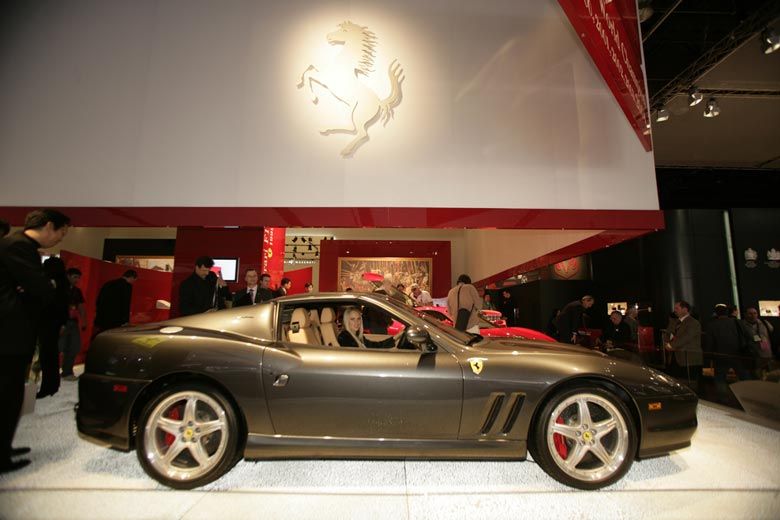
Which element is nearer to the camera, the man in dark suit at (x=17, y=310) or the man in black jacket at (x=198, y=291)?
the man in dark suit at (x=17, y=310)

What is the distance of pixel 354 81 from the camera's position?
17.5ft

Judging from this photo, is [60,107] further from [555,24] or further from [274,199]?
[555,24]

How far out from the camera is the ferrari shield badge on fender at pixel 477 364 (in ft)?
7.02

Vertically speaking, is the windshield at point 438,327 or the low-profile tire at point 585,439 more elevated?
the windshield at point 438,327

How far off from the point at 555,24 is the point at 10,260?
6.70 m

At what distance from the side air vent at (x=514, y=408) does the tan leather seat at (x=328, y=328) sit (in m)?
1.15

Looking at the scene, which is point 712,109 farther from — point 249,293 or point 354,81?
point 249,293

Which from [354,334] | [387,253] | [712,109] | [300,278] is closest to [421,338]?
[354,334]

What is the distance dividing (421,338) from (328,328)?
79 cm

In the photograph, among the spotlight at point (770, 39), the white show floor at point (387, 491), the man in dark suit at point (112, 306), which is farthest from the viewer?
the spotlight at point (770, 39)

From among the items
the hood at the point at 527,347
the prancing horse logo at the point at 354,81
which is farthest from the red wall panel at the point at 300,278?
the hood at the point at 527,347

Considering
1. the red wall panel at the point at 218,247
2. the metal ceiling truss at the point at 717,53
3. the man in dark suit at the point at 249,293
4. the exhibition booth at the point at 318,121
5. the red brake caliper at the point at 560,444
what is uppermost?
the metal ceiling truss at the point at 717,53

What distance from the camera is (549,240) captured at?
781cm

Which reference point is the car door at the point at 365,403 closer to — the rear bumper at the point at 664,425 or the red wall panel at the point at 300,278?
the rear bumper at the point at 664,425
